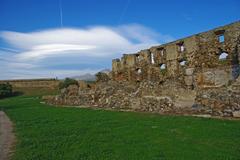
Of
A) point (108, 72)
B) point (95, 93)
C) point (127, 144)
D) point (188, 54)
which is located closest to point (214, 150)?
point (127, 144)

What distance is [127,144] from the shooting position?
7281mm

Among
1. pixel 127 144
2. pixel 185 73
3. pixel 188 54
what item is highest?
pixel 188 54

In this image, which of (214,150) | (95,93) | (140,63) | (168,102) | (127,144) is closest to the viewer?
(214,150)

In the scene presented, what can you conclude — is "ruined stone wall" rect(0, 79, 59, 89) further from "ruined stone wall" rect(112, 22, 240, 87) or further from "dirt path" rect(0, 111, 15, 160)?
"dirt path" rect(0, 111, 15, 160)

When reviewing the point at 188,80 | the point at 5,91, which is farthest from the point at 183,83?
the point at 5,91

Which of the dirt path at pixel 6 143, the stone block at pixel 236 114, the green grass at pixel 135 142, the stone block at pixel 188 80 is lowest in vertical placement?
the dirt path at pixel 6 143

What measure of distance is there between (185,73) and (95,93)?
8230 mm

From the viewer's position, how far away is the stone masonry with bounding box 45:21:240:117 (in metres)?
13.3

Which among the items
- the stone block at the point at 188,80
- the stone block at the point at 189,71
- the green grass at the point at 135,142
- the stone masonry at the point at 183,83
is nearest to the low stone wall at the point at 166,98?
the stone masonry at the point at 183,83

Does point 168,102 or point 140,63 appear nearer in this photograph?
point 168,102

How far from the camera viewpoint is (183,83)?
70.9ft

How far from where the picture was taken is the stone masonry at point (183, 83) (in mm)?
13336

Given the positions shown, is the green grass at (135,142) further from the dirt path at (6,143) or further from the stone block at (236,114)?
the stone block at (236,114)

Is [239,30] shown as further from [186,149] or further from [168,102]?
[186,149]
